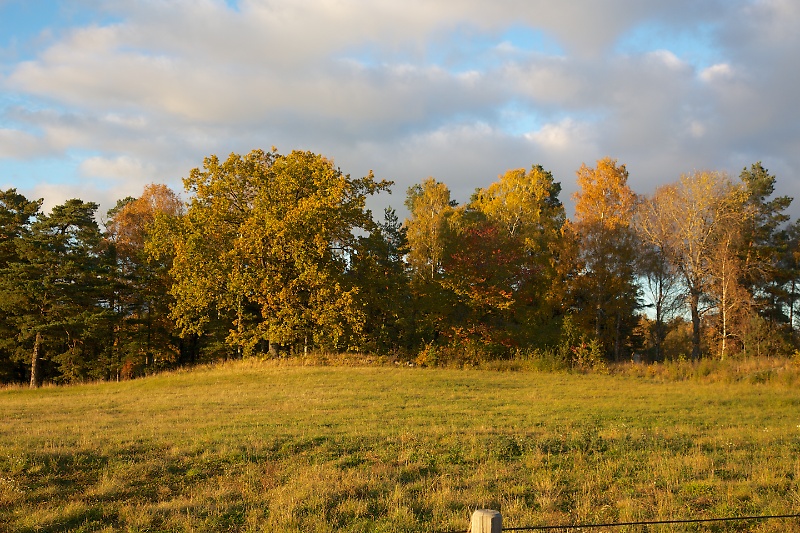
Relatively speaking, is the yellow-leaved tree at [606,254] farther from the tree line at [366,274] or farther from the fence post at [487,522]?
the fence post at [487,522]

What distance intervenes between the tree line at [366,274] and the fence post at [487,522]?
24.7 m

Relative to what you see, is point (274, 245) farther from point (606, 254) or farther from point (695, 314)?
point (695, 314)

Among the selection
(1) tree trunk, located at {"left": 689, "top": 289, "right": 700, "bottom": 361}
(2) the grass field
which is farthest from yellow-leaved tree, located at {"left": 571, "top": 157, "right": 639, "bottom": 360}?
(2) the grass field

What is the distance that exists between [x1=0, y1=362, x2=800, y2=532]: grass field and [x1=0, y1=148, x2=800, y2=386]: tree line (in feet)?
44.2

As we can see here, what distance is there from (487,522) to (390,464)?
18.3 feet

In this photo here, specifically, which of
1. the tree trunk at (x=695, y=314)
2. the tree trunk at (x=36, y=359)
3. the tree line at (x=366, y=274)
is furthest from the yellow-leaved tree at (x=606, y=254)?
the tree trunk at (x=36, y=359)

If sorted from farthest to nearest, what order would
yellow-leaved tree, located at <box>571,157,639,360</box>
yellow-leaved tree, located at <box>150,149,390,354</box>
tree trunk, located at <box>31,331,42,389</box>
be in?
1. yellow-leaved tree, located at <box>571,157,639,360</box>
2. tree trunk, located at <box>31,331,42,389</box>
3. yellow-leaved tree, located at <box>150,149,390,354</box>

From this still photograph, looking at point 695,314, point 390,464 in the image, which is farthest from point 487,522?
point 695,314

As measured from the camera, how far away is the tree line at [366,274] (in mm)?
30547

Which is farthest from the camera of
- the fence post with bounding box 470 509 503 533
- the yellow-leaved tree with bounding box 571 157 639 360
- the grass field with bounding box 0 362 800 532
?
the yellow-leaved tree with bounding box 571 157 639 360

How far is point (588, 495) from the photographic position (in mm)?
7457

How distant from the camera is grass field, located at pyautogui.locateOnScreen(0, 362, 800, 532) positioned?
6844mm

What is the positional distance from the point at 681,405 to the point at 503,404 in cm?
534

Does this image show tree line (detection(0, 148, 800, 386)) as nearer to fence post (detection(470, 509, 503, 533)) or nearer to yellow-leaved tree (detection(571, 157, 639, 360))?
yellow-leaved tree (detection(571, 157, 639, 360))
